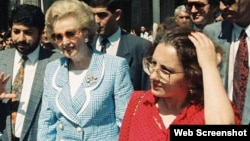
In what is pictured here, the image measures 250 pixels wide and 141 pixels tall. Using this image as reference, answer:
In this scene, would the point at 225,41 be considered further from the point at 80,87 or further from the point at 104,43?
the point at 104,43

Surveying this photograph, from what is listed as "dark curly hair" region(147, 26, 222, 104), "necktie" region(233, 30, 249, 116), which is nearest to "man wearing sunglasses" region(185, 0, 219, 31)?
"necktie" region(233, 30, 249, 116)

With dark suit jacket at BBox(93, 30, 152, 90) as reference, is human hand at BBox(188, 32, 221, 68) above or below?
above

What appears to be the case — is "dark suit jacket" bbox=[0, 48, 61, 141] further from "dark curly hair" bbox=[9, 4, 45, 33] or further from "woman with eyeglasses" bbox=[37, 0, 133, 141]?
"woman with eyeglasses" bbox=[37, 0, 133, 141]

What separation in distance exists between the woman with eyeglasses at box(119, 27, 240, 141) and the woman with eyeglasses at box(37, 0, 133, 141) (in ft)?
1.85

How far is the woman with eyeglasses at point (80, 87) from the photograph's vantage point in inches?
118

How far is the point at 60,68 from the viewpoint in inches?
125

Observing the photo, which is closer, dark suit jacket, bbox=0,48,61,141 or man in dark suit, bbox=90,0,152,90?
dark suit jacket, bbox=0,48,61,141

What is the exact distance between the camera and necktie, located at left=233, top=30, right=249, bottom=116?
3.14 metres

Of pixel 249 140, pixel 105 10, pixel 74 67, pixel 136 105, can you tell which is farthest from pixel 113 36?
pixel 249 140

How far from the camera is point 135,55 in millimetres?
4430

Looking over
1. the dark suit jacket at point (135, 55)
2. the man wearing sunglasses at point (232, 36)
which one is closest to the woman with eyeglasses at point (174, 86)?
the man wearing sunglasses at point (232, 36)

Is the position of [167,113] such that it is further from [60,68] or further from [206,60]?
[60,68]

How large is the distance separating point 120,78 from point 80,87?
24 centimetres

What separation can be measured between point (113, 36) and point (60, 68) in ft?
5.08
